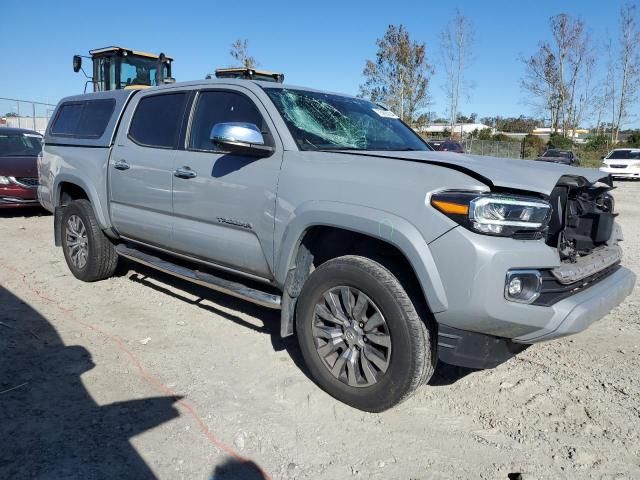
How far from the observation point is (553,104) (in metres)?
45.5

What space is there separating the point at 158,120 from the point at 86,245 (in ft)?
5.72

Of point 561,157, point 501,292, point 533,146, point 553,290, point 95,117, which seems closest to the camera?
point 501,292

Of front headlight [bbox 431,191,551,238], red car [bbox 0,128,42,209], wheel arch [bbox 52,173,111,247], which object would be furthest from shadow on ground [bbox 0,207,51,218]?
front headlight [bbox 431,191,551,238]

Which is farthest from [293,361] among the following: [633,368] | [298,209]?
[633,368]

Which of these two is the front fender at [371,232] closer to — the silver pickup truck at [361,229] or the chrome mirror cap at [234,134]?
the silver pickup truck at [361,229]

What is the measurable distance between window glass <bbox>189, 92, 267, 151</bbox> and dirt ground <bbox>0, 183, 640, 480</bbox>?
1.55m

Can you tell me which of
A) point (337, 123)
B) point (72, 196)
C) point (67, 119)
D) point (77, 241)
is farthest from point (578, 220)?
point (67, 119)

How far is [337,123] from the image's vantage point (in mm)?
4012

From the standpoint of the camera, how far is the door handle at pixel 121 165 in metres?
4.78

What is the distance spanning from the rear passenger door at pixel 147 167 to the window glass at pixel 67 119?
3.67 ft

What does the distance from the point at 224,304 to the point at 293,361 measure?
1.44 metres

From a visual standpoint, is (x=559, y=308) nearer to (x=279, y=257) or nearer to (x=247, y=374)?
(x=279, y=257)

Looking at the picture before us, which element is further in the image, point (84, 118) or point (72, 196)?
point (72, 196)

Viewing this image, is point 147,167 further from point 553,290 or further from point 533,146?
point 533,146
